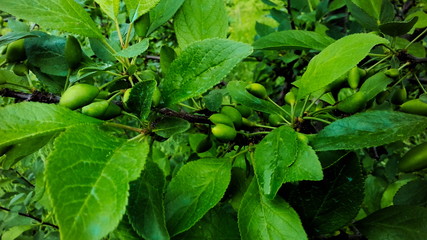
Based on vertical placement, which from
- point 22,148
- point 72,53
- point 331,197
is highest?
point 72,53

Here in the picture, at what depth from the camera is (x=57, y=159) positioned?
0.36 meters

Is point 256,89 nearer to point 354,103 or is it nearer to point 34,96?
point 354,103

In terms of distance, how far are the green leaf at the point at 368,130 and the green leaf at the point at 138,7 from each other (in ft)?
1.25

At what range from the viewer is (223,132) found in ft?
1.95

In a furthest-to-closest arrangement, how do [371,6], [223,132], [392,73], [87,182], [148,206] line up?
[371,6]
[392,73]
[223,132]
[148,206]
[87,182]

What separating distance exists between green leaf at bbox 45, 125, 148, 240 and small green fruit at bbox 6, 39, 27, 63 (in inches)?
14.1

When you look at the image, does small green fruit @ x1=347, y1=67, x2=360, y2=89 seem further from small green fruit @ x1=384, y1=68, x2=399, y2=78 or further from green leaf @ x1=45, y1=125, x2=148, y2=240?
green leaf @ x1=45, y1=125, x2=148, y2=240

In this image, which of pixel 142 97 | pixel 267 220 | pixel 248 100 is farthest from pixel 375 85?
pixel 142 97

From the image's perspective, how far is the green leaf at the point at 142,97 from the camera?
515mm

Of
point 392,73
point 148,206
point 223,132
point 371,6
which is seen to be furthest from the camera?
point 371,6

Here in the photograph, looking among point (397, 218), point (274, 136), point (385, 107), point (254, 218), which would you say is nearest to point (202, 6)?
point (274, 136)

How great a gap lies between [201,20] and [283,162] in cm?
38

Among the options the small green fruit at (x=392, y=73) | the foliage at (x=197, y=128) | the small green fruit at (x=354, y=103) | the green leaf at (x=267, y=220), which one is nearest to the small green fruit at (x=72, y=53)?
the foliage at (x=197, y=128)

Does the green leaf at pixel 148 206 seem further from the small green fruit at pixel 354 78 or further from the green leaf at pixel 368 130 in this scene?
the small green fruit at pixel 354 78
